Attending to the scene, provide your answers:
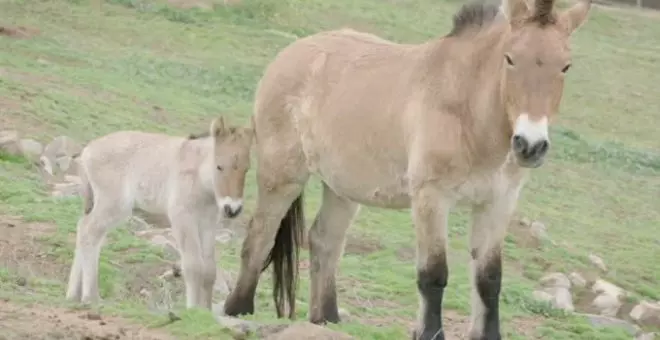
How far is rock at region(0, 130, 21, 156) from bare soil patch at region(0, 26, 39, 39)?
26.5 feet

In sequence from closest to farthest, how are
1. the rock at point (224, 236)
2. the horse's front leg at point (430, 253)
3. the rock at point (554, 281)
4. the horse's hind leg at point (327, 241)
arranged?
the horse's front leg at point (430, 253) → the horse's hind leg at point (327, 241) → the rock at point (224, 236) → the rock at point (554, 281)

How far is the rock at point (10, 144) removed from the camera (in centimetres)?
1299

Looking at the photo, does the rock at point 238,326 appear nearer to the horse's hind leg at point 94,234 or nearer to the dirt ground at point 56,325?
the dirt ground at point 56,325

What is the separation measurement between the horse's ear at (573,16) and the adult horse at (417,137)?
0.02 m

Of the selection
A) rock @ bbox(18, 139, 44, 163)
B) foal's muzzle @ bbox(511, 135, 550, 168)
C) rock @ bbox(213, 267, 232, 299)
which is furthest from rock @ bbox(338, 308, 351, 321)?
rock @ bbox(18, 139, 44, 163)

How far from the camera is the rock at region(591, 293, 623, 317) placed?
481 inches

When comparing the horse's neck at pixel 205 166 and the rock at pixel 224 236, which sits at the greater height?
the horse's neck at pixel 205 166

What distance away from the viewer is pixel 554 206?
54.7 ft

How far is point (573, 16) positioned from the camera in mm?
7645

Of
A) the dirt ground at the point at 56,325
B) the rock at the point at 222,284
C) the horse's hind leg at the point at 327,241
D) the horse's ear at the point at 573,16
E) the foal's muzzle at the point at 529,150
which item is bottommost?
the rock at the point at 222,284

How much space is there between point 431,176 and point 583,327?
3400 mm

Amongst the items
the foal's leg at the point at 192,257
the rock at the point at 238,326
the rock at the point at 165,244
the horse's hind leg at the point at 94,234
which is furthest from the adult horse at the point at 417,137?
the rock at the point at 165,244

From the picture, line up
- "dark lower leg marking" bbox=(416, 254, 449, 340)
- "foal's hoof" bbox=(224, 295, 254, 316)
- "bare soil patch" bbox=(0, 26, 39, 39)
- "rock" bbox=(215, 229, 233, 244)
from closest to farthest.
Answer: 1. "dark lower leg marking" bbox=(416, 254, 449, 340)
2. "foal's hoof" bbox=(224, 295, 254, 316)
3. "rock" bbox=(215, 229, 233, 244)
4. "bare soil patch" bbox=(0, 26, 39, 39)

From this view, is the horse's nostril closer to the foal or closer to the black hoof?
the foal
